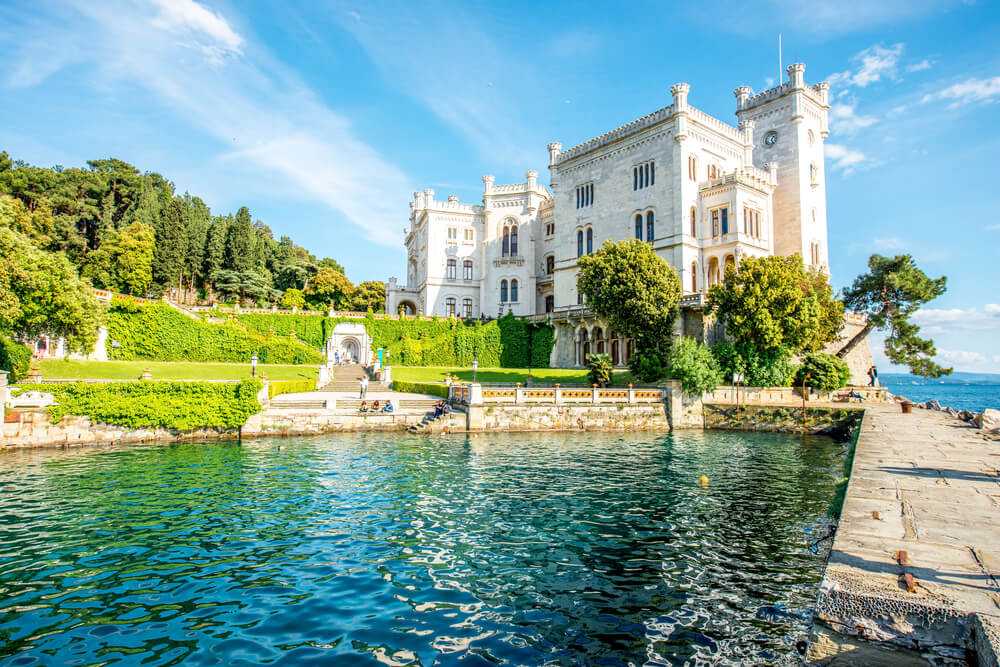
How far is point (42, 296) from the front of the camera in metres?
24.2

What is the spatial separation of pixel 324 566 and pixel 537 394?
71.2ft

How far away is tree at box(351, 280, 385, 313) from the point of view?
6938cm

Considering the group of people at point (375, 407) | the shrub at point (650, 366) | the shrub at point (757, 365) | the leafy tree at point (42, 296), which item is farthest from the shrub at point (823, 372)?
the leafy tree at point (42, 296)

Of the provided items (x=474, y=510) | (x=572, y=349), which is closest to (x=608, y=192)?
(x=572, y=349)

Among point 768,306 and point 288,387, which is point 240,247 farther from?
point 768,306

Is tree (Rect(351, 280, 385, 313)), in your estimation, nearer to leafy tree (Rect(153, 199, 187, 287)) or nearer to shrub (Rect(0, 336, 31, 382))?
leafy tree (Rect(153, 199, 187, 287))

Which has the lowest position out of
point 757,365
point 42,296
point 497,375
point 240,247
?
point 497,375

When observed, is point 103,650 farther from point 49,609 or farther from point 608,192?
point 608,192

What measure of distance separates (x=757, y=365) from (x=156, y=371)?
3946 cm

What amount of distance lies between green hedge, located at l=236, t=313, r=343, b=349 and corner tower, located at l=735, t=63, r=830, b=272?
4300cm

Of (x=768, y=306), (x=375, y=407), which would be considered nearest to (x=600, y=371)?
(x=768, y=306)

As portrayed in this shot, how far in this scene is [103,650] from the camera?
6445 millimetres

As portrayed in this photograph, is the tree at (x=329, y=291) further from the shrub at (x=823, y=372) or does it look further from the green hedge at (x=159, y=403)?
the shrub at (x=823, y=372)

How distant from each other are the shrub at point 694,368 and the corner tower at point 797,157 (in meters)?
20.9
